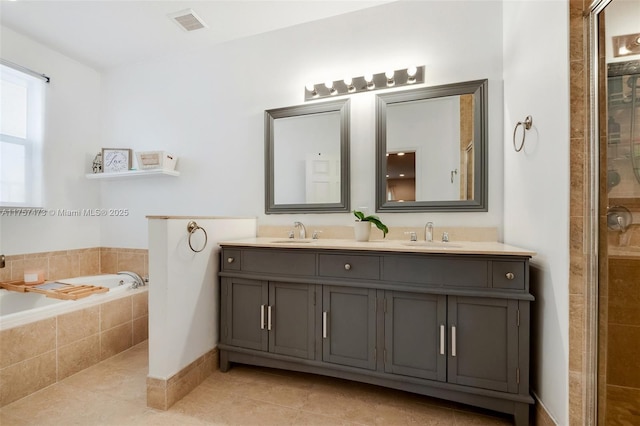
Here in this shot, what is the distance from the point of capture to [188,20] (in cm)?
230

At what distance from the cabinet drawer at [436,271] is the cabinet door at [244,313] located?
0.81 meters

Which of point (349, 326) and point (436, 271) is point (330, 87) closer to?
point (436, 271)

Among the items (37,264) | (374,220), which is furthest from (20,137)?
(374,220)

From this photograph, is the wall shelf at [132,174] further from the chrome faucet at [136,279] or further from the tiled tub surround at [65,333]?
the chrome faucet at [136,279]

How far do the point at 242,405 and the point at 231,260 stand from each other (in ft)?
2.74

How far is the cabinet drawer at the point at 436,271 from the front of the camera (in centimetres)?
144

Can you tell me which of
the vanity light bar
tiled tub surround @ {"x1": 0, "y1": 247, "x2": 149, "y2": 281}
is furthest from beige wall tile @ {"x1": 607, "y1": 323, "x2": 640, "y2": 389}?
tiled tub surround @ {"x1": 0, "y1": 247, "x2": 149, "y2": 281}

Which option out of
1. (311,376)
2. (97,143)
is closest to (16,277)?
(97,143)

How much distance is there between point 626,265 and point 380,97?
1.66m

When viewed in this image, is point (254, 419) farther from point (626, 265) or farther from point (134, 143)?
point (134, 143)

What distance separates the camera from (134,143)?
2.94 meters

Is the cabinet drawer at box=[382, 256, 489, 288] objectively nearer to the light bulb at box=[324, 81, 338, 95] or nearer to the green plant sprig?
the green plant sprig

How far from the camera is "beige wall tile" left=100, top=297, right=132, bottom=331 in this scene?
211 centimetres

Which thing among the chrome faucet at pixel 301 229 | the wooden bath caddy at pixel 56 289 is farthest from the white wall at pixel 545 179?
the wooden bath caddy at pixel 56 289
